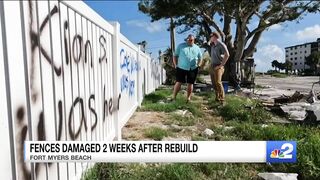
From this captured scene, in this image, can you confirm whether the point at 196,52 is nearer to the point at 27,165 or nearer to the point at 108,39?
the point at 108,39

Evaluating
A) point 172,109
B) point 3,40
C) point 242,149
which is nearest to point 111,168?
point 242,149

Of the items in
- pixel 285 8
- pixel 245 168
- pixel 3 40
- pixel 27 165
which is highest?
pixel 285 8

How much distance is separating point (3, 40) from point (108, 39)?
2724 millimetres

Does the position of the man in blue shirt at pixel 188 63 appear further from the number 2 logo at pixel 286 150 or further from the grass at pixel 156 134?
the number 2 logo at pixel 286 150

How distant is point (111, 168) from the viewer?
3.43 metres

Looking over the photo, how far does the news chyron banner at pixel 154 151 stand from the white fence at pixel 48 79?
0.08m

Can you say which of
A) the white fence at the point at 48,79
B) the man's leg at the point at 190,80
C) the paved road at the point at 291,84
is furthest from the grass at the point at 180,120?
the paved road at the point at 291,84

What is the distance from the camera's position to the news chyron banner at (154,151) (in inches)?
85.4

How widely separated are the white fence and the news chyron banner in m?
0.08

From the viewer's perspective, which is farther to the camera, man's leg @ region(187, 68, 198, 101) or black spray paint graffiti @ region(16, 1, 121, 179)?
man's leg @ region(187, 68, 198, 101)

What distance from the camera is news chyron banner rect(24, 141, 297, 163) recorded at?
2.17m

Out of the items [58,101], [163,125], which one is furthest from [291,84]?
[58,101]

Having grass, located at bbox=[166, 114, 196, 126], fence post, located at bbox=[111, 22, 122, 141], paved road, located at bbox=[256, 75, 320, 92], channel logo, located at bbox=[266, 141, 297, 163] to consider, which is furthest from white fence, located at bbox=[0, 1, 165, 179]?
paved road, located at bbox=[256, 75, 320, 92]

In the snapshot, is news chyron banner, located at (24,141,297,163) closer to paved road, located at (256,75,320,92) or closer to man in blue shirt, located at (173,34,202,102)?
man in blue shirt, located at (173,34,202,102)
